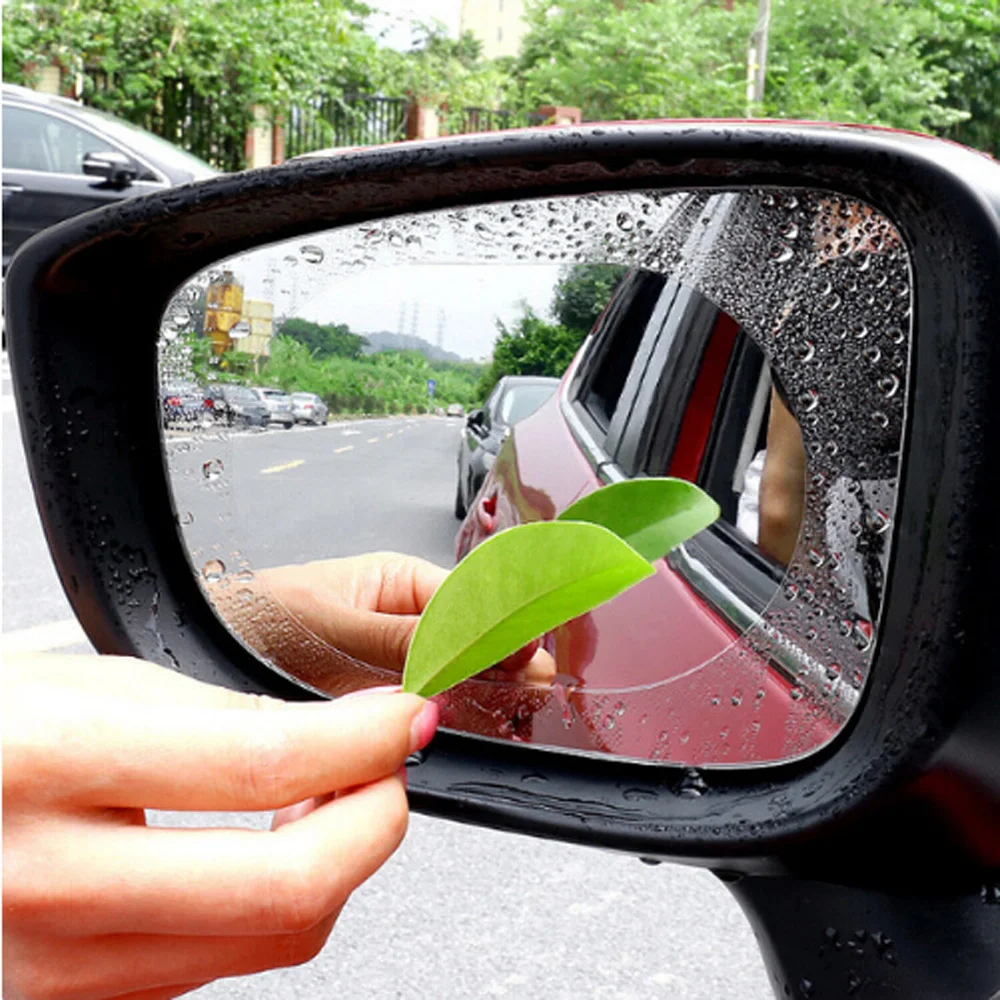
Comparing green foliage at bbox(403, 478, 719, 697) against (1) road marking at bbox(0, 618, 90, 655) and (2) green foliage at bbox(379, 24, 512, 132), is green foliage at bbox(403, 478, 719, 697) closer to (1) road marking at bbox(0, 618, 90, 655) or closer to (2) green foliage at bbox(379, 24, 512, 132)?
(1) road marking at bbox(0, 618, 90, 655)

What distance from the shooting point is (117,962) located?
0.60 metres

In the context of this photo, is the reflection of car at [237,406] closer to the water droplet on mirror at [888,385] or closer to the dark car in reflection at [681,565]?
the dark car in reflection at [681,565]

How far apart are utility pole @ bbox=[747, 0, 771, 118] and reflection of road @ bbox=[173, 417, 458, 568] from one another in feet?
51.6

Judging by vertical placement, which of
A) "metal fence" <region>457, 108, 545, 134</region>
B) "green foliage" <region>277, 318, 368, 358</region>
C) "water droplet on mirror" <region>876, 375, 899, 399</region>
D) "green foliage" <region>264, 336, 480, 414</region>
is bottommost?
"green foliage" <region>264, 336, 480, 414</region>

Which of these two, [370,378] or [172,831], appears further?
[370,378]

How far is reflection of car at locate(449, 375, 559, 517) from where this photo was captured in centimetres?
76

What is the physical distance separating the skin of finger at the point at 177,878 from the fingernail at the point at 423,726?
0.19 ft

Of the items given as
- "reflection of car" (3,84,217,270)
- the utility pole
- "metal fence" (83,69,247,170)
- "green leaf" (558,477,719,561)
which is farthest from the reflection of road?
"metal fence" (83,69,247,170)

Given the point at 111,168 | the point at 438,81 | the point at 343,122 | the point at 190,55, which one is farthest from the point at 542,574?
the point at 438,81

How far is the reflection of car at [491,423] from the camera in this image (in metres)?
0.76

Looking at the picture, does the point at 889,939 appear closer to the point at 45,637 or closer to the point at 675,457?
the point at 675,457

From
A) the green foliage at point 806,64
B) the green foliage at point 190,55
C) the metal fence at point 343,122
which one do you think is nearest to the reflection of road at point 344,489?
the green foliage at point 190,55

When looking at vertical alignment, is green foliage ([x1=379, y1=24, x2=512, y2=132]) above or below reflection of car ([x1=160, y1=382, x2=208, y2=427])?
above

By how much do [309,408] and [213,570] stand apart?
0.17 meters
